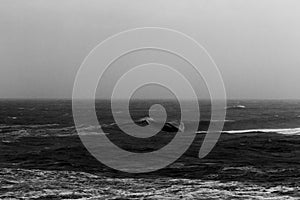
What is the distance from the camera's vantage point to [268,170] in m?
24.6

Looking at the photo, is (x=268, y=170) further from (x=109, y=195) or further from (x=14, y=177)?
(x=14, y=177)

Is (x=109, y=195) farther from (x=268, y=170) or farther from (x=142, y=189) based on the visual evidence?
(x=268, y=170)

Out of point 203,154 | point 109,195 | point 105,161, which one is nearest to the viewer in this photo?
point 109,195

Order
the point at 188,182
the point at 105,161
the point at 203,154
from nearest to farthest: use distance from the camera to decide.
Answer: the point at 188,182, the point at 105,161, the point at 203,154

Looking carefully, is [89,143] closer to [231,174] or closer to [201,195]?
[231,174]

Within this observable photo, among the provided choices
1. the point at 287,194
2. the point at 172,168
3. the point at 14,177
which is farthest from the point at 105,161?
the point at 287,194

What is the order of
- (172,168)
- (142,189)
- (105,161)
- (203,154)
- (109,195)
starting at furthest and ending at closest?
(203,154) < (105,161) < (172,168) < (142,189) < (109,195)

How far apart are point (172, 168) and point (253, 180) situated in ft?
18.8

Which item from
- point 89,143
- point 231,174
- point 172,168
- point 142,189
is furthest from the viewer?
point 89,143

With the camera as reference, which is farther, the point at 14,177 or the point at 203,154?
the point at 203,154

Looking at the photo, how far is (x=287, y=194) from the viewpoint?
17750 millimetres

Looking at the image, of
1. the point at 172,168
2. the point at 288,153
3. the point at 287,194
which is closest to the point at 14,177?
the point at 172,168

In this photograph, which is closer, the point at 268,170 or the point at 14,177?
the point at 14,177

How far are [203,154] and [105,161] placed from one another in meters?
8.17
